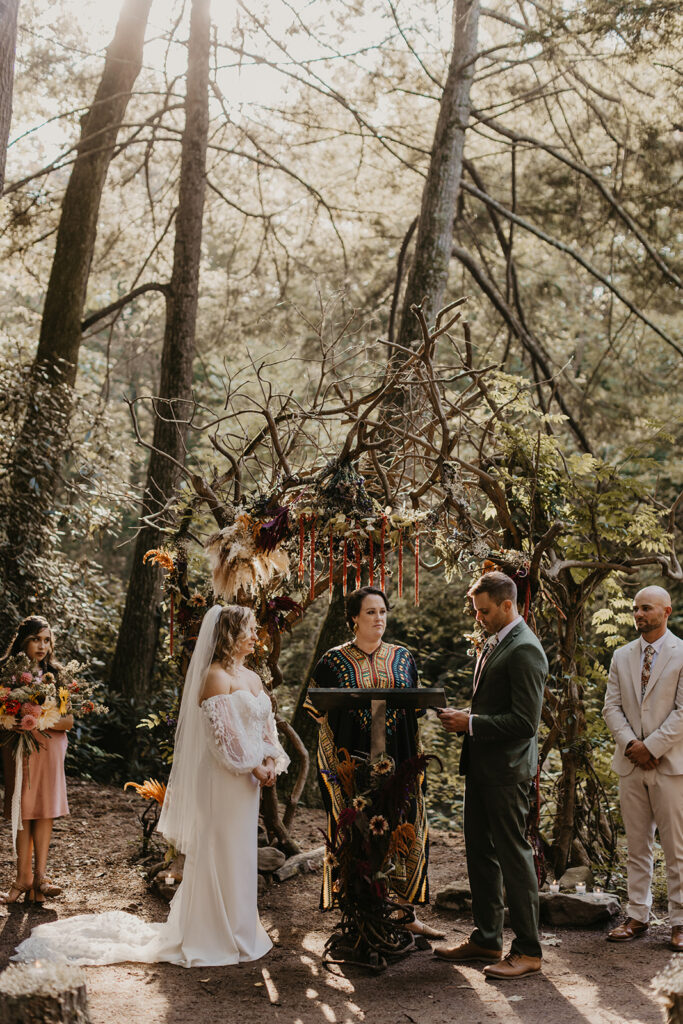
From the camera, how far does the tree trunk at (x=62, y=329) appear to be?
8977mm

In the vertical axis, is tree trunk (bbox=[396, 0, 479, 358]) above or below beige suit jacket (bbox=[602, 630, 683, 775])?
above

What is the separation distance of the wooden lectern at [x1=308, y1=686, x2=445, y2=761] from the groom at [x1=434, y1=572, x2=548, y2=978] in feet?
0.41

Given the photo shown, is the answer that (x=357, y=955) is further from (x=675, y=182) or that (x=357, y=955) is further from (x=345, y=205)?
(x=345, y=205)

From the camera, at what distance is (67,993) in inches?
122

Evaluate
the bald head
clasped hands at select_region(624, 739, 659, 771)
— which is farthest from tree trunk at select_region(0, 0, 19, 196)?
clasped hands at select_region(624, 739, 659, 771)

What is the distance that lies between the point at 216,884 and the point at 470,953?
4.45 feet

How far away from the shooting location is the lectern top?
4.64 meters

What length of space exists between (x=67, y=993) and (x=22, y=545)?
6391 mm

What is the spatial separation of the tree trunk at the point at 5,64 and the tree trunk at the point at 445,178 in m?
4.71

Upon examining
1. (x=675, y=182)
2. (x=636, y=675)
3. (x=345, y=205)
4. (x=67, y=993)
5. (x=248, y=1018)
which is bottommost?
(x=248, y=1018)

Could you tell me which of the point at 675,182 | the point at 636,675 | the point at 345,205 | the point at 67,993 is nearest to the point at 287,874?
the point at 636,675

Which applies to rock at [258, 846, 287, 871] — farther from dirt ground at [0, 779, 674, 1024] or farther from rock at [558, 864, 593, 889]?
rock at [558, 864, 593, 889]

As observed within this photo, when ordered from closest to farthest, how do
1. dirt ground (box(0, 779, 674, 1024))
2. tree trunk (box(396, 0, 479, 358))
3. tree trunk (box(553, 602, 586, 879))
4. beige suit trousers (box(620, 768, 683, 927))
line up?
dirt ground (box(0, 779, 674, 1024))
beige suit trousers (box(620, 768, 683, 927))
tree trunk (box(553, 602, 586, 879))
tree trunk (box(396, 0, 479, 358))

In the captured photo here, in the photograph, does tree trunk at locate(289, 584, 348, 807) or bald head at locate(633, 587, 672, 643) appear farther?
tree trunk at locate(289, 584, 348, 807)
